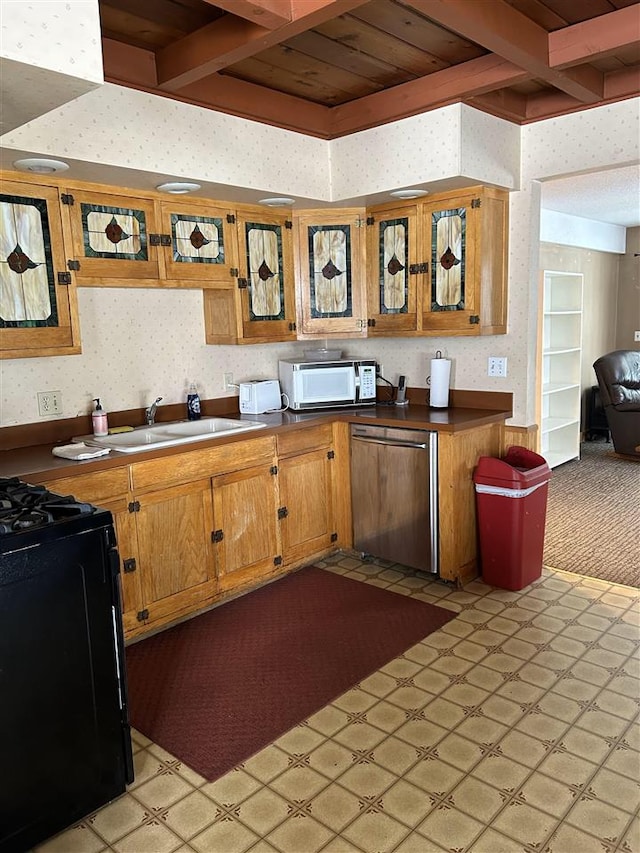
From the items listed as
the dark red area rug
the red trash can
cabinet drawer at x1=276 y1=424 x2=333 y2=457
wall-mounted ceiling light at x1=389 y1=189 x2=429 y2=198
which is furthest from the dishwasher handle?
wall-mounted ceiling light at x1=389 y1=189 x2=429 y2=198

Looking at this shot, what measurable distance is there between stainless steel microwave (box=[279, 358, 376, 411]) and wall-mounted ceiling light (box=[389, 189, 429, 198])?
0.98m

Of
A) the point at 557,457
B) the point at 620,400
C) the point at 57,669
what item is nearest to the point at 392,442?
the point at 57,669

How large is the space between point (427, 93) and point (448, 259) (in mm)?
832

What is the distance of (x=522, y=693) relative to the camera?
98.7 inches

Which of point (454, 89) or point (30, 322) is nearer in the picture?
point (30, 322)

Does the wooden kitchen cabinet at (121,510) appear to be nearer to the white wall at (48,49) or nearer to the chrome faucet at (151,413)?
the chrome faucet at (151,413)

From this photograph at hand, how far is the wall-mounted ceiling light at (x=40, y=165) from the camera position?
257cm

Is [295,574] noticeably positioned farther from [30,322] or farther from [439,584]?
[30,322]

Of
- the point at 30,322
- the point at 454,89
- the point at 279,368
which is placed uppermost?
the point at 454,89

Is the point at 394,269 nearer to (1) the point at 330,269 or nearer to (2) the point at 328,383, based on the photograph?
(1) the point at 330,269

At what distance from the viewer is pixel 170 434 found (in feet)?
11.4

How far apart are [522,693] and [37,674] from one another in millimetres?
1751

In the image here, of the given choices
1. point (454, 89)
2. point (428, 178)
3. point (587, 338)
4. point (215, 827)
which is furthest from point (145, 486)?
point (587, 338)

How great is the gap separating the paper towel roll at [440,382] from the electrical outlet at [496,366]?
0.23 metres
